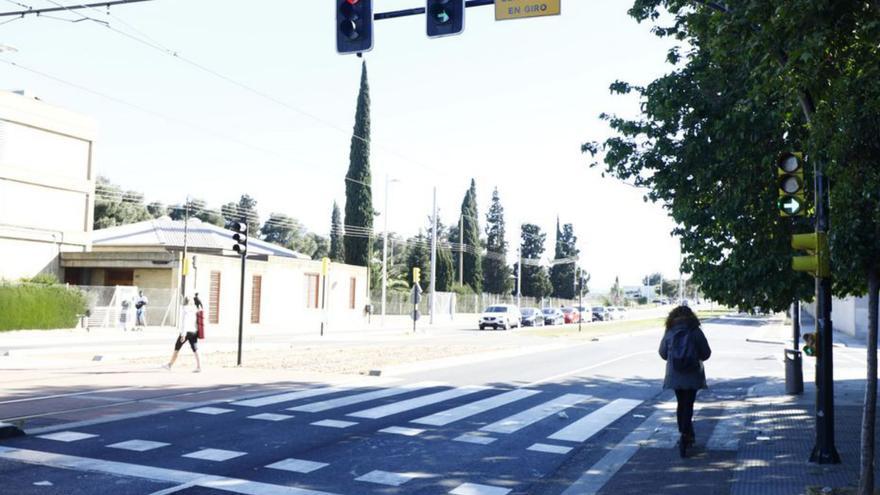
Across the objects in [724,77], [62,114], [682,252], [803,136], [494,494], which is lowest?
[494,494]

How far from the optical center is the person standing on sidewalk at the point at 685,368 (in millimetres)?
8570

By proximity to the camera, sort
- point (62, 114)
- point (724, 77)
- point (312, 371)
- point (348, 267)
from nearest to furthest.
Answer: point (724, 77) → point (312, 371) → point (62, 114) → point (348, 267)

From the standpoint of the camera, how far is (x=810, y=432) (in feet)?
32.6

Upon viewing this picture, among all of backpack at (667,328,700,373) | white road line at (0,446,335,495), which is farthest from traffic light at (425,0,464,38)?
white road line at (0,446,335,495)

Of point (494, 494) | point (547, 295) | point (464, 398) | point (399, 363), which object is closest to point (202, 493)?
point (494, 494)

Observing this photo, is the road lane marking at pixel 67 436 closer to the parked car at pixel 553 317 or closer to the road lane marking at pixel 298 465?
the road lane marking at pixel 298 465

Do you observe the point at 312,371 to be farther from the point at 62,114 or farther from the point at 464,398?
the point at 62,114

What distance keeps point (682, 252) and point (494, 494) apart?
6.76 meters

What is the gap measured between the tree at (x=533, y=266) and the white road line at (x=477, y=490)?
89.7 meters

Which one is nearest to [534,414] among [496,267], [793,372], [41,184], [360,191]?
[793,372]

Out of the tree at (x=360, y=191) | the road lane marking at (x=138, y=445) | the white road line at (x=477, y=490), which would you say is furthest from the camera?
the tree at (x=360, y=191)

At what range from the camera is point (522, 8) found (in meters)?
8.86

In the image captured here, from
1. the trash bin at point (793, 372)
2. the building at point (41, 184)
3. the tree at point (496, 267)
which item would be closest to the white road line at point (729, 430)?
the trash bin at point (793, 372)

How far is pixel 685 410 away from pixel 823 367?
1516mm
